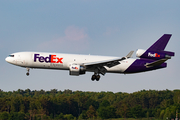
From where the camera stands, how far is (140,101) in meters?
140

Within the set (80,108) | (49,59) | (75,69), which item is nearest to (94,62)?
(75,69)

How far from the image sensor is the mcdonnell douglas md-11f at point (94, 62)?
181 feet

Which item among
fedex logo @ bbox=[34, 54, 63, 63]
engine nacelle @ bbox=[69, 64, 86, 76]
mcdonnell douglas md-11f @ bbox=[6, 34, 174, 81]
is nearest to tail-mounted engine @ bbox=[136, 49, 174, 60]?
mcdonnell douglas md-11f @ bbox=[6, 34, 174, 81]

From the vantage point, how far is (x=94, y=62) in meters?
54.9

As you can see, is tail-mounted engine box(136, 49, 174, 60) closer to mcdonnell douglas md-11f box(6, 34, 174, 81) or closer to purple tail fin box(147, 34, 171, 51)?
mcdonnell douglas md-11f box(6, 34, 174, 81)

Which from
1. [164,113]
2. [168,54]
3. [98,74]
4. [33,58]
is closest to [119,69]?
[98,74]

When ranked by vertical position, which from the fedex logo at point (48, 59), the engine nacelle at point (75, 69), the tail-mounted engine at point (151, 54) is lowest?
the engine nacelle at point (75, 69)

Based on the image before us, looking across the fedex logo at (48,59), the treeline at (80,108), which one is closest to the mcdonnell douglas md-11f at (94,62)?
the fedex logo at (48,59)

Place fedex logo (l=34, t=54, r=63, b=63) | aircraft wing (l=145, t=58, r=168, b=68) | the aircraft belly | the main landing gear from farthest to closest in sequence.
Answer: the aircraft belly
the main landing gear
fedex logo (l=34, t=54, r=63, b=63)
aircraft wing (l=145, t=58, r=168, b=68)

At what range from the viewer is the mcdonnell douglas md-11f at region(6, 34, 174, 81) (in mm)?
55031

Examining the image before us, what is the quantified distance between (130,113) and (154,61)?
49913 mm

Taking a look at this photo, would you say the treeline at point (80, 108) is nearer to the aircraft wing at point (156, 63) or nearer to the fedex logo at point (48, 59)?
the aircraft wing at point (156, 63)

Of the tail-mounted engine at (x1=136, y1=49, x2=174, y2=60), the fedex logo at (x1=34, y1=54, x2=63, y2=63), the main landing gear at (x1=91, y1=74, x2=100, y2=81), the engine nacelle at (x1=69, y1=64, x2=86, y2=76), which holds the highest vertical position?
the tail-mounted engine at (x1=136, y1=49, x2=174, y2=60)

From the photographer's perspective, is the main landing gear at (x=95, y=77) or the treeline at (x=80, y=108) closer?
the main landing gear at (x=95, y=77)
